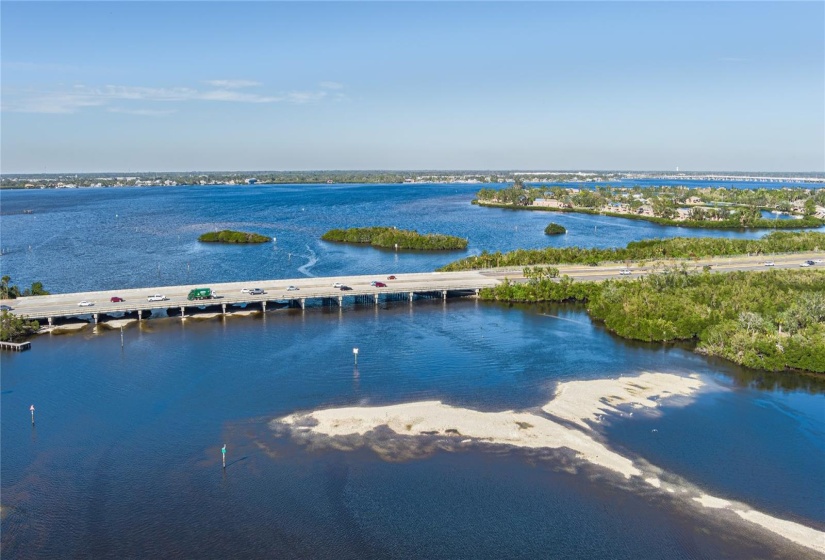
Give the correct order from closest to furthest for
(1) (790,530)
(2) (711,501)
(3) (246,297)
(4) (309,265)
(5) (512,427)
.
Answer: (1) (790,530) < (2) (711,501) < (5) (512,427) < (3) (246,297) < (4) (309,265)

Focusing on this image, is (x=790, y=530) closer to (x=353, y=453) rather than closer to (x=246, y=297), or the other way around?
(x=353, y=453)

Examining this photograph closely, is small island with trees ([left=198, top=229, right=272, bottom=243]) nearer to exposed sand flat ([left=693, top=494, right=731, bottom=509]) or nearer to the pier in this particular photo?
the pier

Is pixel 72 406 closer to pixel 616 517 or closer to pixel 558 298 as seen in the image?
A: pixel 616 517

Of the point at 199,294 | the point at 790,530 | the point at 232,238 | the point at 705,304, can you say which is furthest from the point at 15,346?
the point at 232,238

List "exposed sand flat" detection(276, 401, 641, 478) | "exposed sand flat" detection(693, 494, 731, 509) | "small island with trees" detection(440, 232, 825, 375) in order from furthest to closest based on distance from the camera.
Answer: "small island with trees" detection(440, 232, 825, 375), "exposed sand flat" detection(276, 401, 641, 478), "exposed sand flat" detection(693, 494, 731, 509)

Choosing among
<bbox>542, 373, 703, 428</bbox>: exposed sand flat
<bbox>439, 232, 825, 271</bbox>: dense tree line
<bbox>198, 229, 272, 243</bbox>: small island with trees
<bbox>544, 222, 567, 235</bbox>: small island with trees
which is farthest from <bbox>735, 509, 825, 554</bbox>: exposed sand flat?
<bbox>544, 222, 567, 235</bbox>: small island with trees

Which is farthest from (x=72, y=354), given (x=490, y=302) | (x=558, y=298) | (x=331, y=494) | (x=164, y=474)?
(x=558, y=298)

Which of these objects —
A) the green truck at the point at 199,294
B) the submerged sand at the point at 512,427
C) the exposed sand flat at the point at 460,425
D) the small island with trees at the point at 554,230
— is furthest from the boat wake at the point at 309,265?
the small island with trees at the point at 554,230
